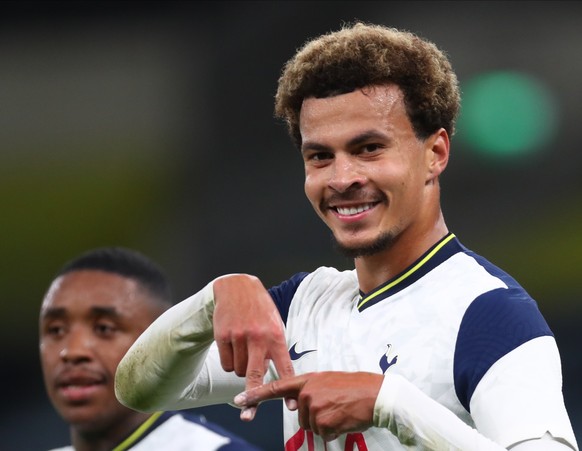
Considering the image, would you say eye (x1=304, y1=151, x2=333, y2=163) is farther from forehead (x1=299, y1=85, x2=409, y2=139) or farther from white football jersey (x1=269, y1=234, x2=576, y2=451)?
white football jersey (x1=269, y1=234, x2=576, y2=451)

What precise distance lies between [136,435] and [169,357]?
1.35 metres

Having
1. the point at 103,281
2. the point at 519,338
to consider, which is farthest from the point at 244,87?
the point at 519,338

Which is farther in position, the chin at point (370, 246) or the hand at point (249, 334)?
the chin at point (370, 246)

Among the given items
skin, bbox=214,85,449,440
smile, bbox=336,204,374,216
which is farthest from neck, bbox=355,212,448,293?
smile, bbox=336,204,374,216

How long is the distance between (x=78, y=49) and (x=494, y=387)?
5.21 meters

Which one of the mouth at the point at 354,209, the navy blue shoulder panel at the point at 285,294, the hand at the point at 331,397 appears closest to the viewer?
the hand at the point at 331,397

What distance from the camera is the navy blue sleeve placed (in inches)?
74.2

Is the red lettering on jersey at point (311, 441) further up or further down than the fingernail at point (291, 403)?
further down

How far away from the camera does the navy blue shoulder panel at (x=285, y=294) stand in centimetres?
244

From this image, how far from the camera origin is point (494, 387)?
1829mm

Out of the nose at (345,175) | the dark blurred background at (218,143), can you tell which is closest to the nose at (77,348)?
the nose at (345,175)

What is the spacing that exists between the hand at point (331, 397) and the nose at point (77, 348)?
1.72 metres

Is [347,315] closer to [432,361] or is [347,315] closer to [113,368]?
[432,361]

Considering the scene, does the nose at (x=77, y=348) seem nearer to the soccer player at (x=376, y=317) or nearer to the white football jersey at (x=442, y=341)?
the soccer player at (x=376, y=317)
